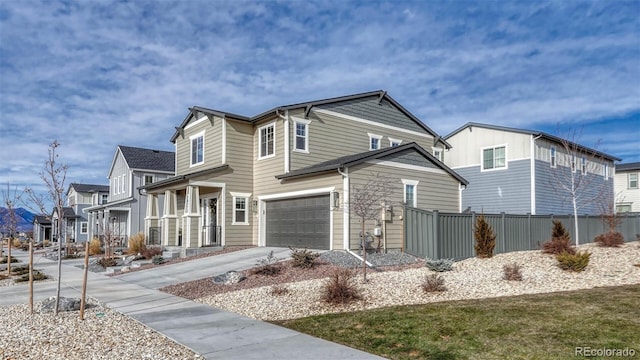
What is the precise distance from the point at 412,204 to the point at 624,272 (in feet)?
26.9

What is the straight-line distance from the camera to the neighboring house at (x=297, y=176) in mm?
17422

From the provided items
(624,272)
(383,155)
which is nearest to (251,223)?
(383,155)

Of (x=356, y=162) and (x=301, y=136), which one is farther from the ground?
(x=301, y=136)

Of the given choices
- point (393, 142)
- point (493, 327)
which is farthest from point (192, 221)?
point (493, 327)

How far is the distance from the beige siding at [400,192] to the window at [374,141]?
4.26 m

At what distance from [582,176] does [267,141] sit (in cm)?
1671

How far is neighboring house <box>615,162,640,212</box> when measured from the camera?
3653 cm

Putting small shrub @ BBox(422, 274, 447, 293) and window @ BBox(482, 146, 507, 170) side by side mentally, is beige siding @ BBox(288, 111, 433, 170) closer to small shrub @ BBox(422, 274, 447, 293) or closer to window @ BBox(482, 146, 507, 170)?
window @ BBox(482, 146, 507, 170)

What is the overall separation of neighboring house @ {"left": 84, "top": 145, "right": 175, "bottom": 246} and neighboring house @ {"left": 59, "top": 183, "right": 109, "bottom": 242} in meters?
6.01

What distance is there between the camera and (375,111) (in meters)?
23.2

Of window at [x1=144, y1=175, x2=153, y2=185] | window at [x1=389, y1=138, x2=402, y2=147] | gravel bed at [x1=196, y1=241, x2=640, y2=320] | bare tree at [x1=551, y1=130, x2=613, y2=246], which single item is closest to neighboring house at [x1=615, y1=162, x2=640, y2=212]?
bare tree at [x1=551, y1=130, x2=613, y2=246]

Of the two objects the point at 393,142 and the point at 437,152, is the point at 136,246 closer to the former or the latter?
the point at 393,142

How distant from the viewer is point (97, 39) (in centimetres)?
Answer: 1606

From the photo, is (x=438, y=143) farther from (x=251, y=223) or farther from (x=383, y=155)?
(x=251, y=223)
